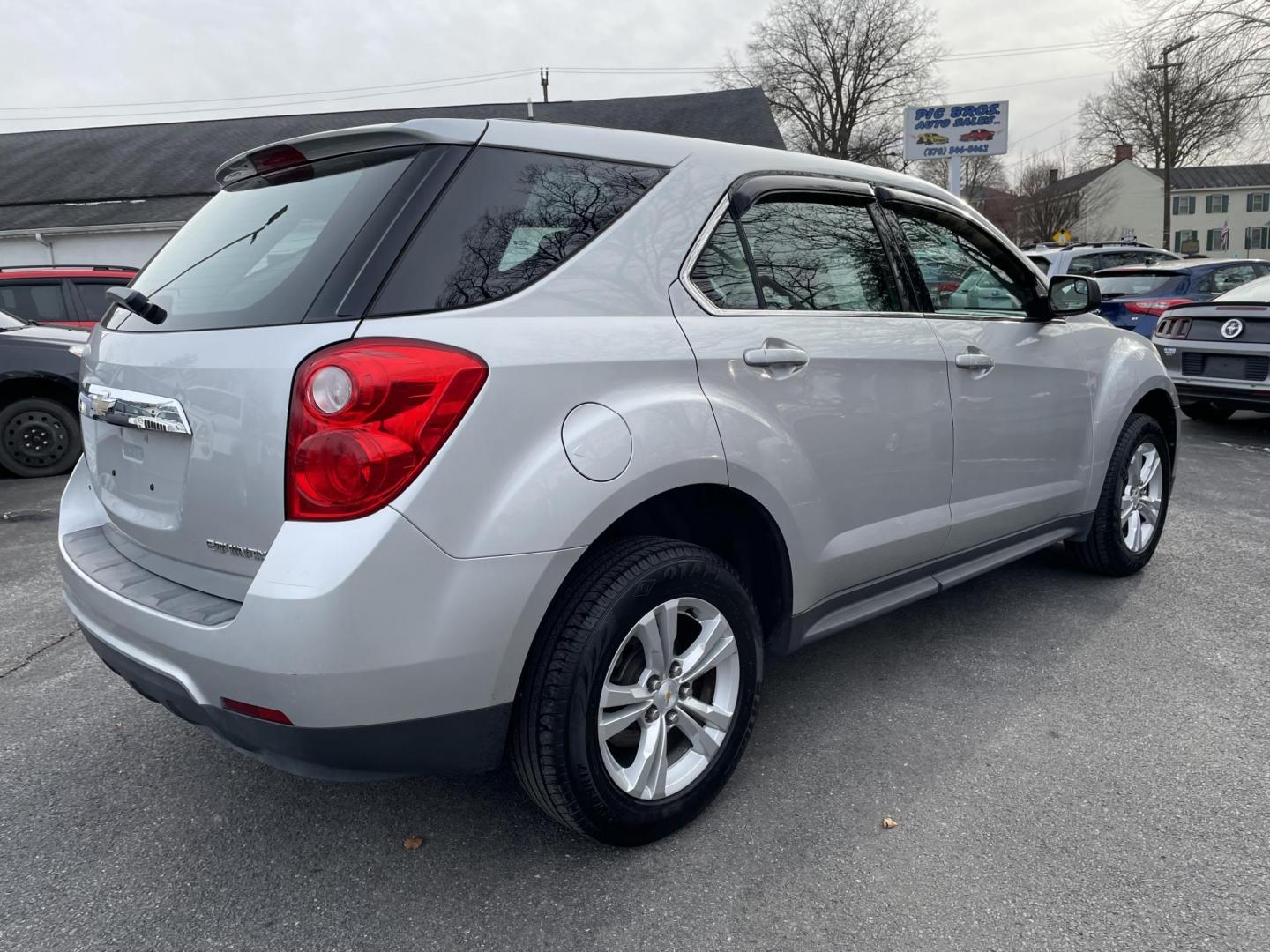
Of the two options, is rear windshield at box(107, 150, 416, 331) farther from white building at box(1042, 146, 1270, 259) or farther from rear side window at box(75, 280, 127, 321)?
white building at box(1042, 146, 1270, 259)

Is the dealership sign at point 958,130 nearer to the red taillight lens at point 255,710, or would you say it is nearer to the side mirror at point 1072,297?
the side mirror at point 1072,297

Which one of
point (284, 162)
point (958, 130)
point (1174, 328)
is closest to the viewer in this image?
Result: point (284, 162)

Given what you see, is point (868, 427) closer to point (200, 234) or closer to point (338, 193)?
point (338, 193)

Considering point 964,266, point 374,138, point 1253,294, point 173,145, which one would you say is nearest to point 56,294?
point 374,138

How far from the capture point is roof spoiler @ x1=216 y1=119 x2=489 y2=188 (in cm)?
205

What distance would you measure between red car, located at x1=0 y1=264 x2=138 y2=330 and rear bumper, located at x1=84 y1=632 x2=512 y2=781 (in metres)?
7.83

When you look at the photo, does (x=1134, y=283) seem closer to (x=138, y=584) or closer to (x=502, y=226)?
(x=502, y=226)

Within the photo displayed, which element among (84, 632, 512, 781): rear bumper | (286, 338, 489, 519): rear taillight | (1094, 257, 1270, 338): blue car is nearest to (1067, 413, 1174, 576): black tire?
(84, 632, 512, 781): rear bumper

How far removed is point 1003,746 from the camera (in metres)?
2.74

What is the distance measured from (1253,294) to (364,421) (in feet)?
28.1

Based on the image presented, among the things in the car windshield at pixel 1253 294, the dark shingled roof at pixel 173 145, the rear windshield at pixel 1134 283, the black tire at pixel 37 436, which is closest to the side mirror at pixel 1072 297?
the car windshield at pixel 1253 294

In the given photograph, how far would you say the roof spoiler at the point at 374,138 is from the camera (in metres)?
2.05

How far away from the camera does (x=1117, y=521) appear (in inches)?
159

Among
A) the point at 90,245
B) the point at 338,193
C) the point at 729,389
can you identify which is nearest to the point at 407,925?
the point at 729,389
